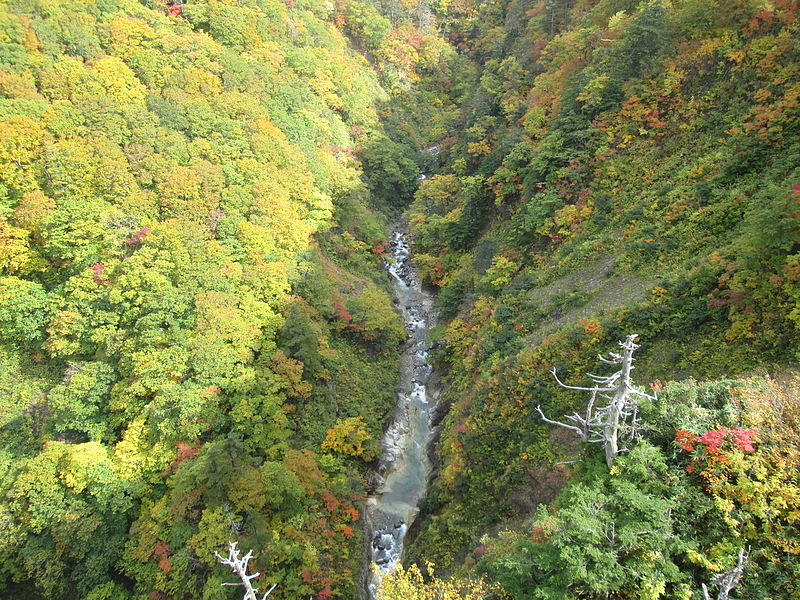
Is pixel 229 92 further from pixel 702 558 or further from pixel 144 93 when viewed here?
pixel 702 558

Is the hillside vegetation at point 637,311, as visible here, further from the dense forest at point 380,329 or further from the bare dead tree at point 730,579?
the bare dead tree at point 730,579

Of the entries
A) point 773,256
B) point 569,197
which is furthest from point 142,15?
point 773,256

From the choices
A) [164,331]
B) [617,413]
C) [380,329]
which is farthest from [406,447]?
[617,413]

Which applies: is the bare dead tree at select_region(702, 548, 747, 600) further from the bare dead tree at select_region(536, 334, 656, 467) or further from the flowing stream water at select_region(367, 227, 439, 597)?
the flowing stream water at select_region(367, 227, 439, 597)

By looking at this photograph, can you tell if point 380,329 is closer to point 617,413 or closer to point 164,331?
point 164,331

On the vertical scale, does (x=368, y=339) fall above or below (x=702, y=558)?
below

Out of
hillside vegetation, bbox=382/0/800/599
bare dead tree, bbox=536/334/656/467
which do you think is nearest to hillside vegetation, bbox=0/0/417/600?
hillside vegetation, bbox=382/0/800/599
